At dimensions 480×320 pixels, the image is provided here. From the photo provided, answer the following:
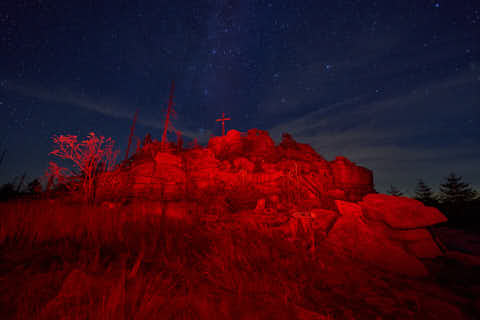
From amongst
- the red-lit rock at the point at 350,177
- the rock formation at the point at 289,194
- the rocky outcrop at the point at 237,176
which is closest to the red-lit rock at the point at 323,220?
the rock formation at the point at 289,194

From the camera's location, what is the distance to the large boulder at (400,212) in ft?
17.0

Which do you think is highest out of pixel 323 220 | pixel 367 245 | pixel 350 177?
pixel 350 177

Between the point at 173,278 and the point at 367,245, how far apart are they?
5166mm

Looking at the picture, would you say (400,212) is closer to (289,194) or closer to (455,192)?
(289,194)

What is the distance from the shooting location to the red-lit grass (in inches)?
94.4

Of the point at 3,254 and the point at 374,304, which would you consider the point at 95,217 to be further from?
the point at 374,304

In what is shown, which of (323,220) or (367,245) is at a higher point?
(323,220)

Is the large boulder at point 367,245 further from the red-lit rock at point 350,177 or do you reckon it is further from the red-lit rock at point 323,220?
the red-lit rock at point 350,177

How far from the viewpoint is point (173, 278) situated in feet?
11.1

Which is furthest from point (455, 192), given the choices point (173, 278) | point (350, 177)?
point (173, 278)

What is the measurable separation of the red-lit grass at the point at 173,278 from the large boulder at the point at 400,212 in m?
2.01

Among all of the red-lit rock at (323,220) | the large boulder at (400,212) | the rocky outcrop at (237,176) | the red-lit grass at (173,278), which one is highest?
the rocky outcrop at (237,176)

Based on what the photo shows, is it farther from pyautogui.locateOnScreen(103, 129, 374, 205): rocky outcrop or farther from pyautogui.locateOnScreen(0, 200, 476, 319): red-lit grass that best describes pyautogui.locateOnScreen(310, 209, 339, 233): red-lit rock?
pyautogui.locateOnScreen(103, 129, 374, 205): rocky outcrop

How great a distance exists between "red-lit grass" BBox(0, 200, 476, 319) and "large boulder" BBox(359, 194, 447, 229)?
2013mm
